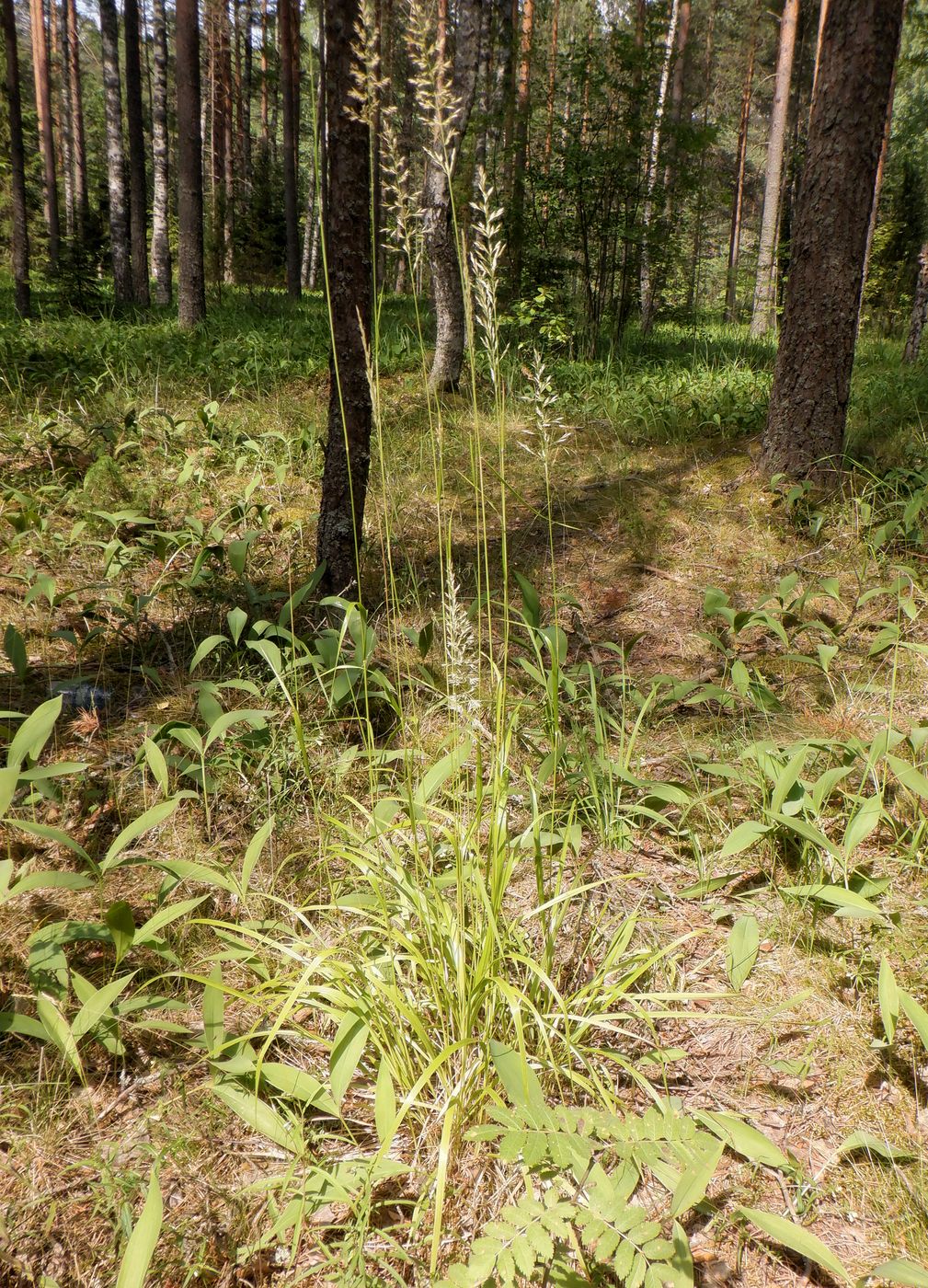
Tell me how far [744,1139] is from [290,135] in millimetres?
15617

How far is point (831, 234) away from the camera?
3.48 metres

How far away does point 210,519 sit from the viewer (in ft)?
12.9

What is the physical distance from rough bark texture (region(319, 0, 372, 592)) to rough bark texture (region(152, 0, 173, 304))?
9.58 metres

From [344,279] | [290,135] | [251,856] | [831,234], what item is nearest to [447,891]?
[251,856]

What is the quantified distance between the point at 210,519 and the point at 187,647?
3.98ft

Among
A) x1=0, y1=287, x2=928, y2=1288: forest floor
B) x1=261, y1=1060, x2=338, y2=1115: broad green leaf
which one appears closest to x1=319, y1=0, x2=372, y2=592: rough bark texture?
x1=0, y1=287, x2=928, y2=1288: forest floor

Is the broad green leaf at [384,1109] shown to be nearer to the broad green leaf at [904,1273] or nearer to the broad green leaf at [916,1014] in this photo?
the broad green leaf at [904,1273]

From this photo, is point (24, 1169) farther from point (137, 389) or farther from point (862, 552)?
point (137, 389)

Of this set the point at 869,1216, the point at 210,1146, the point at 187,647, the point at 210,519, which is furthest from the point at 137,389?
the point at 869,1216

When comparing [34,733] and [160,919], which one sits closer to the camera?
[160,919]

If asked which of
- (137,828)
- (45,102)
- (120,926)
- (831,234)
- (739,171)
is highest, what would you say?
(739,171)

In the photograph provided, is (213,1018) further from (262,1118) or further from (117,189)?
(117,189)

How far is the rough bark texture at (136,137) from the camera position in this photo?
32.5 ft

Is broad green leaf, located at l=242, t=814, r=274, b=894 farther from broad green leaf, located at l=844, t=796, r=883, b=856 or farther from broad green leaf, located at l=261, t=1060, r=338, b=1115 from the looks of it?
broad green leaf, located at l=844, t=796, r=883, b=856
